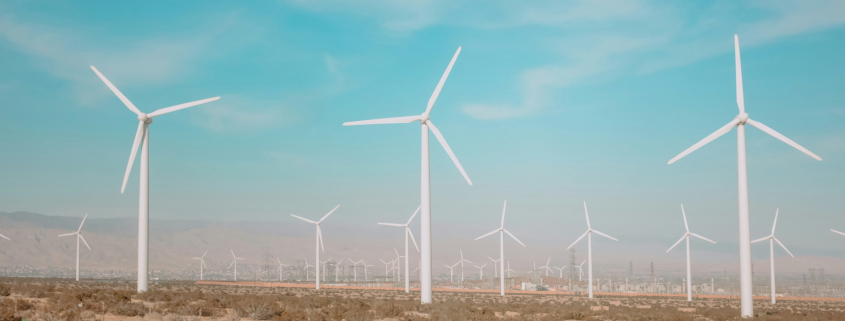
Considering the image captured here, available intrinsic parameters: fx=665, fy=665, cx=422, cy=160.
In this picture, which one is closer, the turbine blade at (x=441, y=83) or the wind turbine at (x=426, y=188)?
the wind turbine at (x=426, y=188)

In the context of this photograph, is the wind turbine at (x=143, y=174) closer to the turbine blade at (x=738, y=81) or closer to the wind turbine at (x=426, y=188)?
the wind turbine at (x=426, y=188)

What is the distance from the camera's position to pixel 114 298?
29453 millimetres

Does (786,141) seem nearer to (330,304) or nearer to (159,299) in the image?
(330,304)

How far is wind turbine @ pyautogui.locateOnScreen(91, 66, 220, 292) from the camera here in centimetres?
3743

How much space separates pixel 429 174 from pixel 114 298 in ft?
54.3

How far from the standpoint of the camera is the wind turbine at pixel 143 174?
37.4m

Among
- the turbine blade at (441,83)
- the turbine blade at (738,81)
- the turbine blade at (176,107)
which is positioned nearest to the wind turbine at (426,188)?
the turbine blade at (441,83)

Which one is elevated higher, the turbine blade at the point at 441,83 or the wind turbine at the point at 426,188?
the turbine blade at the point at 441,83

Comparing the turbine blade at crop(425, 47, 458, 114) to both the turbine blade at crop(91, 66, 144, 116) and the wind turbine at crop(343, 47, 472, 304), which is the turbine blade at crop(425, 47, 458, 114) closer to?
the wind turbine at crop(343, 47, 472, 304)

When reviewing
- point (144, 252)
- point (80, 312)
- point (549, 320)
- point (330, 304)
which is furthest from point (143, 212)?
point (549, 320)

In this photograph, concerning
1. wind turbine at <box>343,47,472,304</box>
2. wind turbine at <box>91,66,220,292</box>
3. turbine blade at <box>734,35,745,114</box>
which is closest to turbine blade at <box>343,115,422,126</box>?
wind turbine at <box>343,47,472,304</box>

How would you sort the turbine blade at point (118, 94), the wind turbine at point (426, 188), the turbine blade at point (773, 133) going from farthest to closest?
the turbine blade at point (118, 94) < the turbine blade at point (773, 133) < the wind turbine at point (426, 188)

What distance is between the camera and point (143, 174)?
1527 inches

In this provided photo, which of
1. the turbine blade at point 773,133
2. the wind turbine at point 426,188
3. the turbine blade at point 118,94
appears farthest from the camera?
the turbine blade at point 118,94
